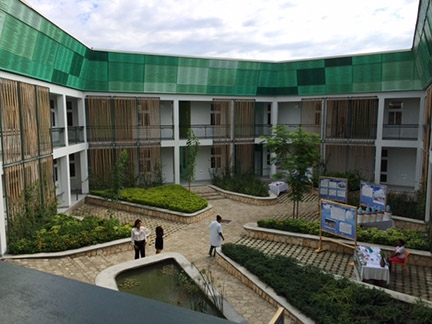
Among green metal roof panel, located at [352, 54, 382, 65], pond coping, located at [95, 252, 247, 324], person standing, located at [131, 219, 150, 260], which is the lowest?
pond coping, located at [95, 252, 247, 324]

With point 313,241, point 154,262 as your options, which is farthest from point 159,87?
point 154,262

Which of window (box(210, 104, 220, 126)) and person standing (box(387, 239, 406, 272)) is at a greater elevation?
window (box(210, 104, 220, 126))

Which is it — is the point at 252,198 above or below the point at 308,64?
below

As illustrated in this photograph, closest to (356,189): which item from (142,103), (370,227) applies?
(370,227)

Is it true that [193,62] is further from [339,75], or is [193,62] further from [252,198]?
[252,198]

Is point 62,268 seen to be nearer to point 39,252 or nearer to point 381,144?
point 39,252

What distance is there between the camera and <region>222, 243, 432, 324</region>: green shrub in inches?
274

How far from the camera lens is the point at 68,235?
11711 mm

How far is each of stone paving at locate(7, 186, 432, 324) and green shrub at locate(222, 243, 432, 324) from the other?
56cm

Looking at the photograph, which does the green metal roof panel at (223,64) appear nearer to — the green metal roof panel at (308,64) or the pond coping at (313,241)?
the green metal roof panel at (308,64)

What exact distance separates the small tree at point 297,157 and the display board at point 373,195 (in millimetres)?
2638

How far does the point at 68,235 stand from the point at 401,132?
1982cm

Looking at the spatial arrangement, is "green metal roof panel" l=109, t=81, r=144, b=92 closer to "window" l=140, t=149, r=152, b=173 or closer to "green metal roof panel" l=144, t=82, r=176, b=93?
"green metal roof panel" l=144, t=82, r=176, b=93

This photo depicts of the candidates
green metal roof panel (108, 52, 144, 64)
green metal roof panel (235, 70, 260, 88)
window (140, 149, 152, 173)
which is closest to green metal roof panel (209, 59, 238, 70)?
green metal roof panel (235, 70, 260, 88)
